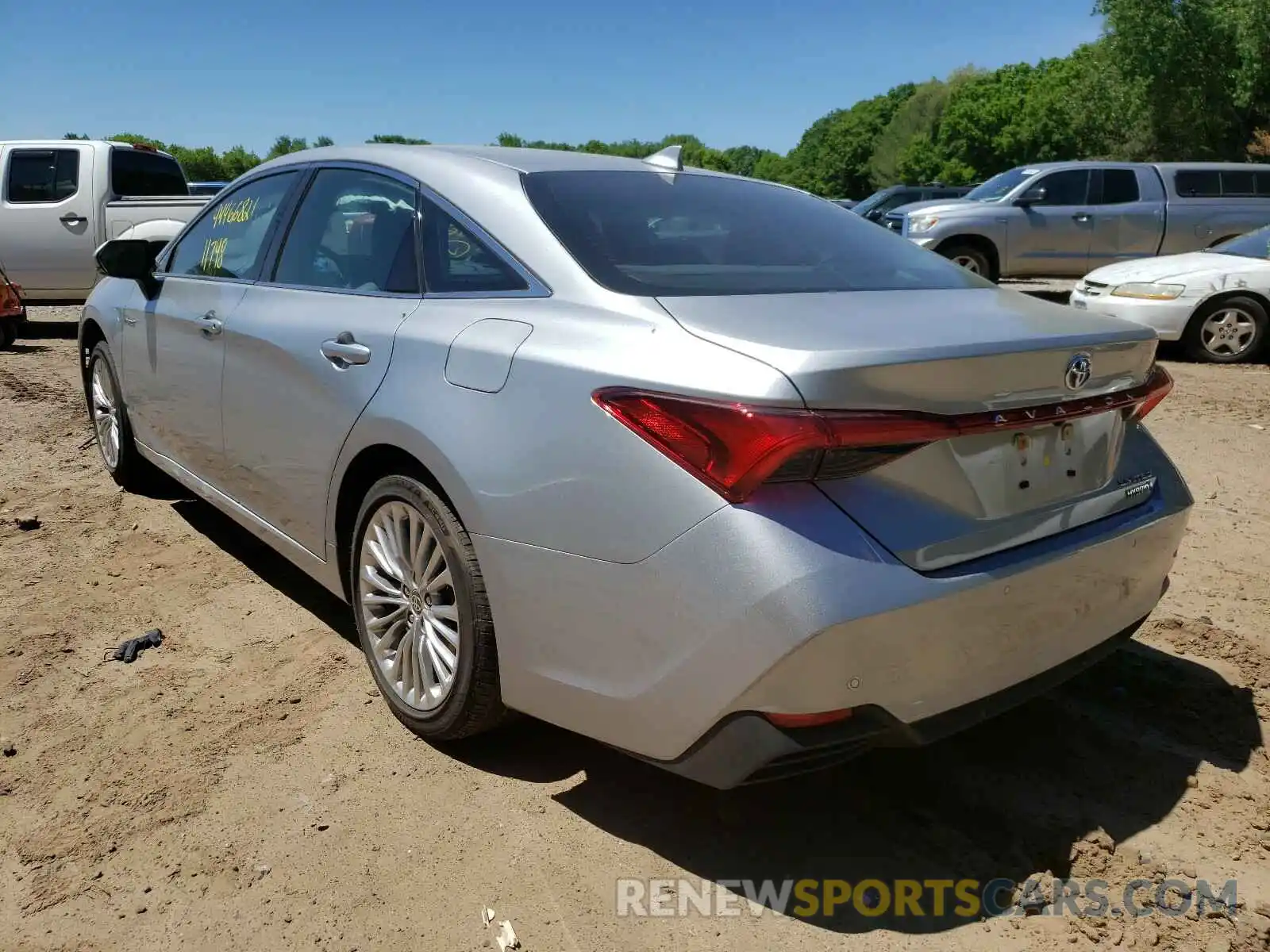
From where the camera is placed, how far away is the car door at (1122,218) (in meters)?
13.8

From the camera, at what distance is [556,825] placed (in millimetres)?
2564

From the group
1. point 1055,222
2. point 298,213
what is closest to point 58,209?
point 298,213

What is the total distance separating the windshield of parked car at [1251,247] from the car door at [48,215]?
11.9m

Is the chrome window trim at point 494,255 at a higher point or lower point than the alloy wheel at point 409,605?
higher

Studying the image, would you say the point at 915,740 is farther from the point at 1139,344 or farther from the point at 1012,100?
the point at 1012,100

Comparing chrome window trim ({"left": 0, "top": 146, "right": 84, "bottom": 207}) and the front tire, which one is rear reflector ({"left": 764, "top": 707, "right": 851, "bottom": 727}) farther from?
chrome window trim ({"left": 0, "top": 146, "right": 84, "bottom": 207})

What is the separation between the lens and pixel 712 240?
293 cm

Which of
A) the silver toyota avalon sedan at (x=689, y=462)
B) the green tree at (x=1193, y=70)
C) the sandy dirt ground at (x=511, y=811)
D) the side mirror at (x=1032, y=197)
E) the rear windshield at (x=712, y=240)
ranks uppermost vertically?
the green tree at (x=1193, y=70)

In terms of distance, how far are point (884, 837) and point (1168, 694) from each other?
1305 mm

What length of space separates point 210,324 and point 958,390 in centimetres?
284

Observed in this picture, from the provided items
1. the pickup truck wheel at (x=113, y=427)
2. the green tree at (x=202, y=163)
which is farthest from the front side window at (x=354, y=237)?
the green tree at (x=202, y=163)

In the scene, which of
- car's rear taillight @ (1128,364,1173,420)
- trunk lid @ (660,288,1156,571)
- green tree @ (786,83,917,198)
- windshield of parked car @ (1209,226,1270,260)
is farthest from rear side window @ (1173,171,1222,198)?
green tree @ (786,83,917,198)

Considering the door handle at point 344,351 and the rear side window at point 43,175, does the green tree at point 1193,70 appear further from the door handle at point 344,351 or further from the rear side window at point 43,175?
the door handle at point 344,351

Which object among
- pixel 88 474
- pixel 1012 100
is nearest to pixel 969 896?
pixel 88 474
